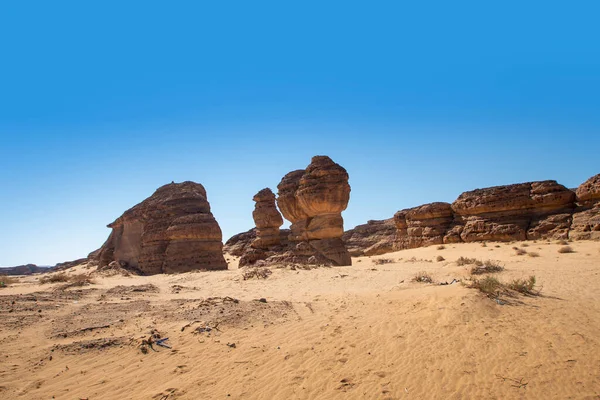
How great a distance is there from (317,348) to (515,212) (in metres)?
26.6

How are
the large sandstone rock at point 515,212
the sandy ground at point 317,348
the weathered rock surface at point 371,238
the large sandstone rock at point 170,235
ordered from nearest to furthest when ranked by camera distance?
the sandy ground at point 317,348
the large sandstone rock at point 170,235
the large sandstone rock at point 515,212
the weathered rock surface at point 371,238

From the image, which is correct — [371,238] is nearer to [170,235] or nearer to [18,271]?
[170,235]

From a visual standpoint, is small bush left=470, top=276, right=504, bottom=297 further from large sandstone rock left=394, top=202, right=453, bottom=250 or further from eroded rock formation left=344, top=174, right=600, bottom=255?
large sandstone rock left=394, top=202, right=453, bottom=250

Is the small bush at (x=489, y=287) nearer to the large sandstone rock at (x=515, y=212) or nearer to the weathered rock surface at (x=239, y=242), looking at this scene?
the large sandstone rock at (x=515, y=212)

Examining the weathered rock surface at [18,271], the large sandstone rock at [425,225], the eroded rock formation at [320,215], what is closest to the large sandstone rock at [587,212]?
the large sandstone rock at [425,225]

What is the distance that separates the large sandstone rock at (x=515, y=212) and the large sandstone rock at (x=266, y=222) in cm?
1499

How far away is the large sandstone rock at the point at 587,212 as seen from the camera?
867 inches

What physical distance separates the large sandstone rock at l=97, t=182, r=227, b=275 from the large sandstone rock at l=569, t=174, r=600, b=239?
76.1 feet

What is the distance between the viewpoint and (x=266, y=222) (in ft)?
88.6

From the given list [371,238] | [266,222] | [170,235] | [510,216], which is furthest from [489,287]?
[371,238]

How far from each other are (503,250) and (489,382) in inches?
831

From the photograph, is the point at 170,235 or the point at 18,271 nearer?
the point at 170,235

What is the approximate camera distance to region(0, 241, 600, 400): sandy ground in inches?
191

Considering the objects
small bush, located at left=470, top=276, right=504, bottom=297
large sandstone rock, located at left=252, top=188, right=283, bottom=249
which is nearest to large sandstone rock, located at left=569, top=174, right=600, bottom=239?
small bush, located at left=470, top=276, right=504, bottom=297
